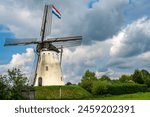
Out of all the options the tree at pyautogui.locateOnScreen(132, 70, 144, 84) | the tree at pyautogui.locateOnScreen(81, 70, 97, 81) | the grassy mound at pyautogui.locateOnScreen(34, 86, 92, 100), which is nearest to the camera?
the grassy mound at pyautogui.locateOnScreen(34, 86, 92, 100)

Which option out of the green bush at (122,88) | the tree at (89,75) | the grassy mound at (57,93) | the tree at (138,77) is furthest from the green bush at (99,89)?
the tree at (138,77)

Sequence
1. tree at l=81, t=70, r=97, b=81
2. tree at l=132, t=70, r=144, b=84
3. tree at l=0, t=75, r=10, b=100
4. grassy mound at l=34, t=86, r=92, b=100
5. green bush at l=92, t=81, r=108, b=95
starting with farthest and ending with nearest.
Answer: tree at l=132, t=70, r=144, b=84 < tree at l=81, t=70, r=97, b=81 < green bush at l=92, t=81, r=108, b=95 < grassy mound at l=34, t=86, r=92, b=100 < tree at l=0, t=75, r=10, b=100

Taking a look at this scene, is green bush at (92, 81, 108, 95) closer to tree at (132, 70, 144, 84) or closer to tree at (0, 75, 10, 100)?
tree at (0, 75, 10, 100)

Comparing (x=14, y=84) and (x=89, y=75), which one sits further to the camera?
(x=89, y=75)

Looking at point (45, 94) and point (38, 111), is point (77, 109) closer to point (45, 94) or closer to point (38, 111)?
point (38, 111)

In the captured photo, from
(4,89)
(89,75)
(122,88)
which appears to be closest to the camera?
(4,89)

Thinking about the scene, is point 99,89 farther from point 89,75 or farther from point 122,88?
point 89,75

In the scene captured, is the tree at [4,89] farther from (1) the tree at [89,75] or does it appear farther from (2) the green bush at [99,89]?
(1) the tree at [89,75]

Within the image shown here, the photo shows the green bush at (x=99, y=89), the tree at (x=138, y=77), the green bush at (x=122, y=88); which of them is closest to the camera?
the green bush at (x=99, y=89)

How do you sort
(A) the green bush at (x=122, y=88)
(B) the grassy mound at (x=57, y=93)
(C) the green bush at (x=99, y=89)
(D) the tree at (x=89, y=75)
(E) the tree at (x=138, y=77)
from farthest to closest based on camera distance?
→ 1. (E) the tree at (x=138, y=77)
2. (D) the tree at (x=89, y=75)
3. (A) the green bush at (x=122, y=88)
4. (C) the green bush at (x=99, y=89)
5. (B) the grassy mound at (x=57, y=93)

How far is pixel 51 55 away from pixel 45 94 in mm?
6330

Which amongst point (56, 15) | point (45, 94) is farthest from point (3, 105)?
point (56, 15)

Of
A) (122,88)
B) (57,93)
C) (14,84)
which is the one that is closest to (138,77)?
(122,88)

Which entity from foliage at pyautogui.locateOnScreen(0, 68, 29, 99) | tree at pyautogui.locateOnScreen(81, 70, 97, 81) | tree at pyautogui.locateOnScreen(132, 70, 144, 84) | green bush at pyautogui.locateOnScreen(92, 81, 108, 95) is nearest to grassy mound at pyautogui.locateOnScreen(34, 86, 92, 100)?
green bush at pyautogui.locateOnScreen(92, 81, 108, 95)
